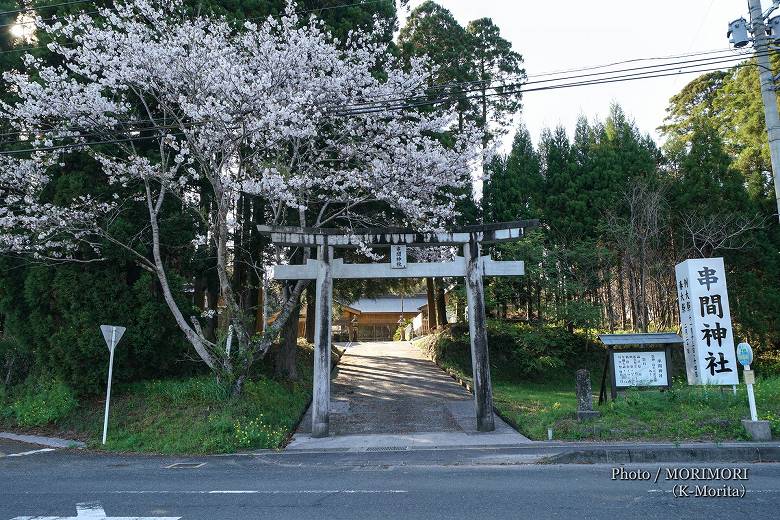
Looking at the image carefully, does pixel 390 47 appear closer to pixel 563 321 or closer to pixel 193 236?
pixel 193 236

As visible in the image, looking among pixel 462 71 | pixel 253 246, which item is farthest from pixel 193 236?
pixel 462 71

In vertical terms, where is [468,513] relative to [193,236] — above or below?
below

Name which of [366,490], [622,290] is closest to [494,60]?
[622,290]

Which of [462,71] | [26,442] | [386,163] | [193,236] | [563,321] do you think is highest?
[462,71]

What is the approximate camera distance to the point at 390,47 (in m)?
16.4

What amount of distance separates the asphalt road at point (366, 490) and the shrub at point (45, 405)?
3585mm

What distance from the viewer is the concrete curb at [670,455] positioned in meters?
9.02

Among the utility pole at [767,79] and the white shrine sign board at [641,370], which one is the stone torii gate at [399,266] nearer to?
the white shrine sign board at [641,370]

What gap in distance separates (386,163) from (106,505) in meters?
9.15

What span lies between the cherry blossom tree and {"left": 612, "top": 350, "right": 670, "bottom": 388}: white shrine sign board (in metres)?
5.55

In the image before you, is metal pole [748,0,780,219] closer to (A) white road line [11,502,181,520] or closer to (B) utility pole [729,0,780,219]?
(B) utility pole [729,0,780,219]

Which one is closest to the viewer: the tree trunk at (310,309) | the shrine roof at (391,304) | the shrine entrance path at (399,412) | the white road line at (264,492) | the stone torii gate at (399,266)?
the white road line at (264,492)

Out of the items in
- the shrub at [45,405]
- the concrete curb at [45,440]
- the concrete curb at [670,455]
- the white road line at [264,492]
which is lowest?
the concrete curb at [45,440]

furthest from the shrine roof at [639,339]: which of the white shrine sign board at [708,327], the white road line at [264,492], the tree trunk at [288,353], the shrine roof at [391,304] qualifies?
the shrine roof at [391,304]
